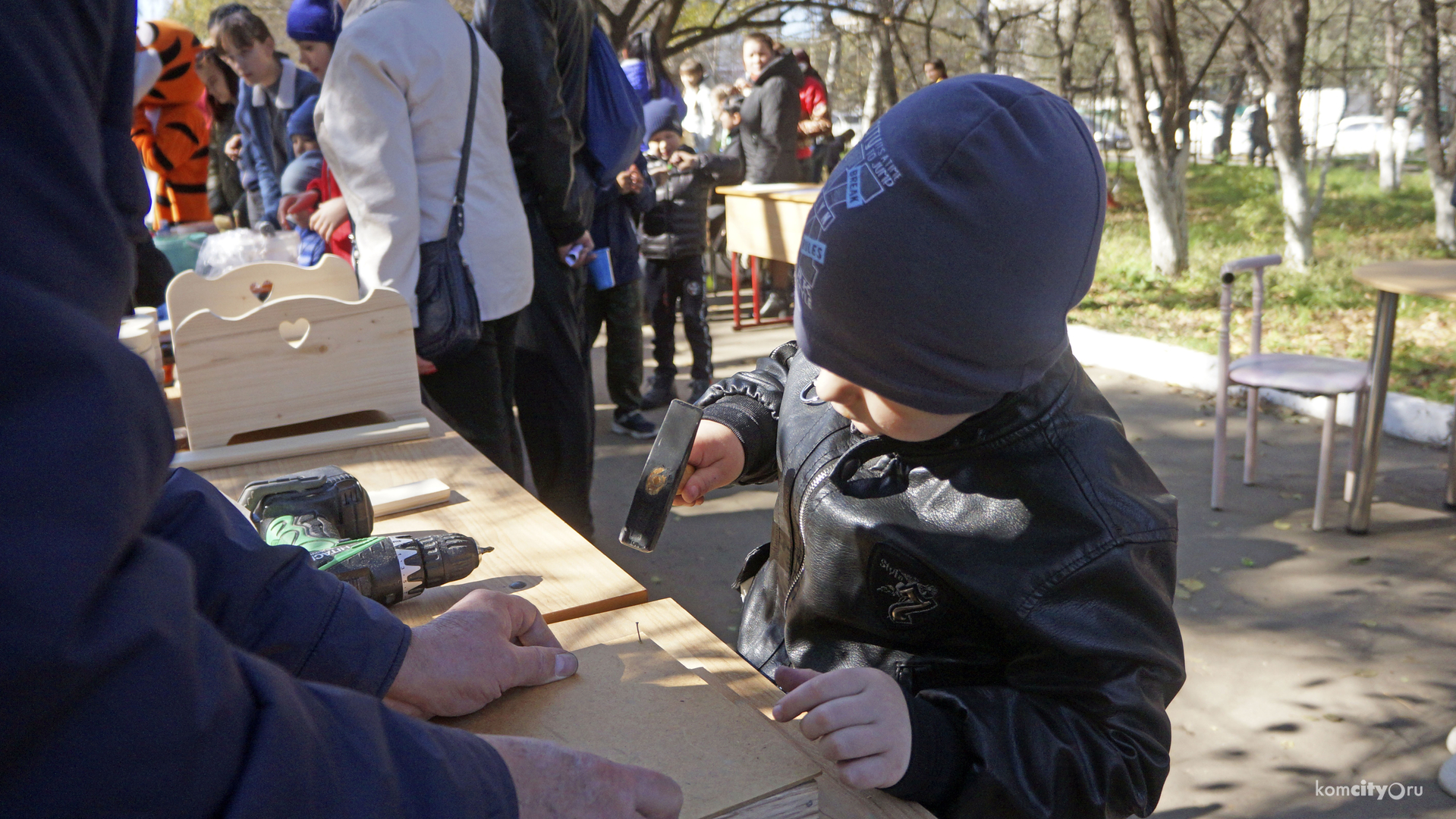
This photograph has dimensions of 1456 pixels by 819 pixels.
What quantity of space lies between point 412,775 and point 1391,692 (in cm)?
336

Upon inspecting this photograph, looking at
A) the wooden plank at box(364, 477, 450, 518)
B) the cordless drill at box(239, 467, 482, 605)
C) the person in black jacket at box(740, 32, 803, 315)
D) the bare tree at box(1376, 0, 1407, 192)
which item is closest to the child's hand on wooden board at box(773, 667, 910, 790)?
the cordless drill at box(239, 467, 482, 605)

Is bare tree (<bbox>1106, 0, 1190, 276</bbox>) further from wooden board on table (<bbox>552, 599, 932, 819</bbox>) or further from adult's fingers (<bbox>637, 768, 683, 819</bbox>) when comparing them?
adult's fingers (<bbox>637, 768, 683, 819</bbox>)

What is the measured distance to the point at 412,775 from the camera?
70 centimetres

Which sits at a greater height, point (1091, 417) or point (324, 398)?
point (1091, 417)

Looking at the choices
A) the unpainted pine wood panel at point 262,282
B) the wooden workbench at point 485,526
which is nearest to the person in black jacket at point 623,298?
the unpainted pine wood panel at point 262,282

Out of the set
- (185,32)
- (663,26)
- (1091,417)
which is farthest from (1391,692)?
(663,26)

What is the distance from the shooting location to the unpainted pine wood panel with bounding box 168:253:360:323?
9.22 feet

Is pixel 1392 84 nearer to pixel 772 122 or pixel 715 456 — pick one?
pixel 772 122

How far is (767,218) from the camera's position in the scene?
7.36 meters

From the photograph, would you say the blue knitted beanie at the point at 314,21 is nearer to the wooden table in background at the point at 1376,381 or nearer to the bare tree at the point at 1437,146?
the wooden table in background at the point at 1376,381

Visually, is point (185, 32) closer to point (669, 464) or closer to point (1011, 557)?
point (669, 464)

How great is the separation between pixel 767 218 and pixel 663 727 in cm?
653

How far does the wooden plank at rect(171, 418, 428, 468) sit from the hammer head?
2.99 ft

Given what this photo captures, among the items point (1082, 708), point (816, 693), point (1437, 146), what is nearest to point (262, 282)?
point (816, 693)
